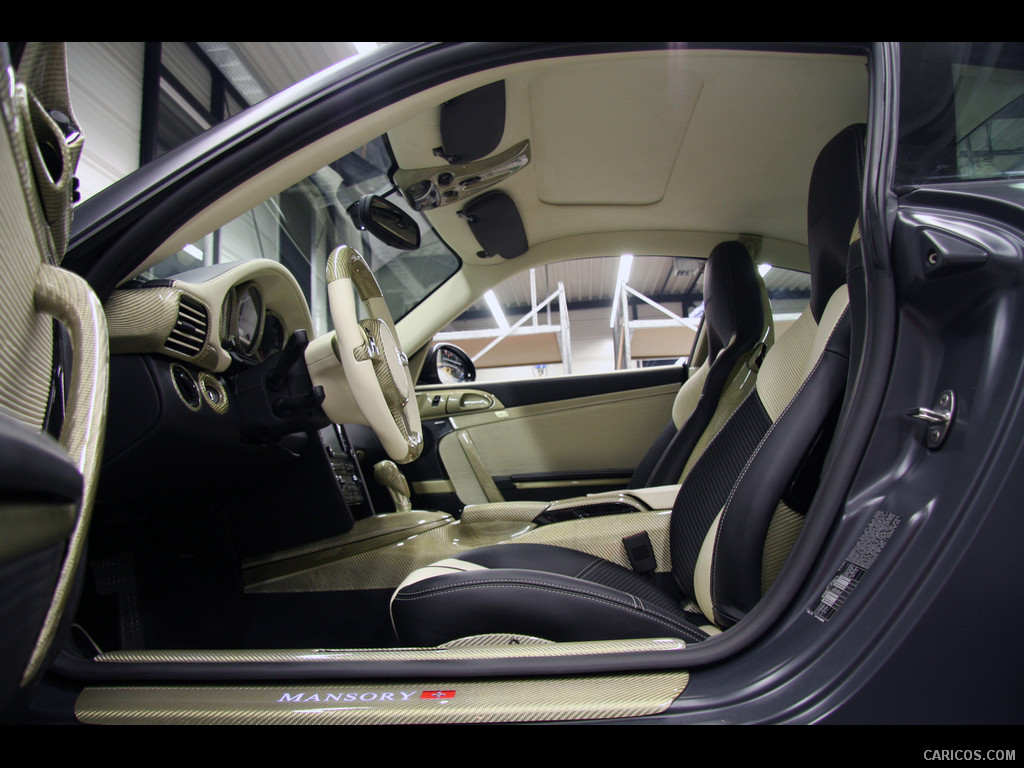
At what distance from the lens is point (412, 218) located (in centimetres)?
157

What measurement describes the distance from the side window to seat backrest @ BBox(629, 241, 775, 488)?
8.38 ft

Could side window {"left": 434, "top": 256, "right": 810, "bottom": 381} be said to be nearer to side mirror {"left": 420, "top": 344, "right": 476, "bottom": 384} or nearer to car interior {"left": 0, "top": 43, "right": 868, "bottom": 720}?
side mirror {"left": 420, "top": 344, "right": 476, "bottom": 384}

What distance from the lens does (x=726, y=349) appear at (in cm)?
133

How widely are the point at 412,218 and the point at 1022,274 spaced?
4.63 ft

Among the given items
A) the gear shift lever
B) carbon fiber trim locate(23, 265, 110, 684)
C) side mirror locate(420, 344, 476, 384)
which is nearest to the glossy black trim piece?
side mirror locate(420, 344, 476, 384)

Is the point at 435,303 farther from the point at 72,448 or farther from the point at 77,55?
the point at 77,55

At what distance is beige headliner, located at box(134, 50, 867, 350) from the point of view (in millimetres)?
877

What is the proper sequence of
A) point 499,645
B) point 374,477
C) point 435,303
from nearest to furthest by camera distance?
point 499,645, point 374,477, point 435,303

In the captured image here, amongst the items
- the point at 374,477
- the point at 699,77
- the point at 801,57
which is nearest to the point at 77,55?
the point at 374,477

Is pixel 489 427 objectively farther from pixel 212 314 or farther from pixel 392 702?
pixel 392 702

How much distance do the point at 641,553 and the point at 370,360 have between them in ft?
2.35

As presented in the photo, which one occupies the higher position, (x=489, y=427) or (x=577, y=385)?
(x=577, y=385)

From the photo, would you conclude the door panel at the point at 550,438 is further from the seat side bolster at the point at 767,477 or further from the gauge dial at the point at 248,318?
the seat side bolster at the point at 767,477

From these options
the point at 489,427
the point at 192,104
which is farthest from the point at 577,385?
the point at 192,104
